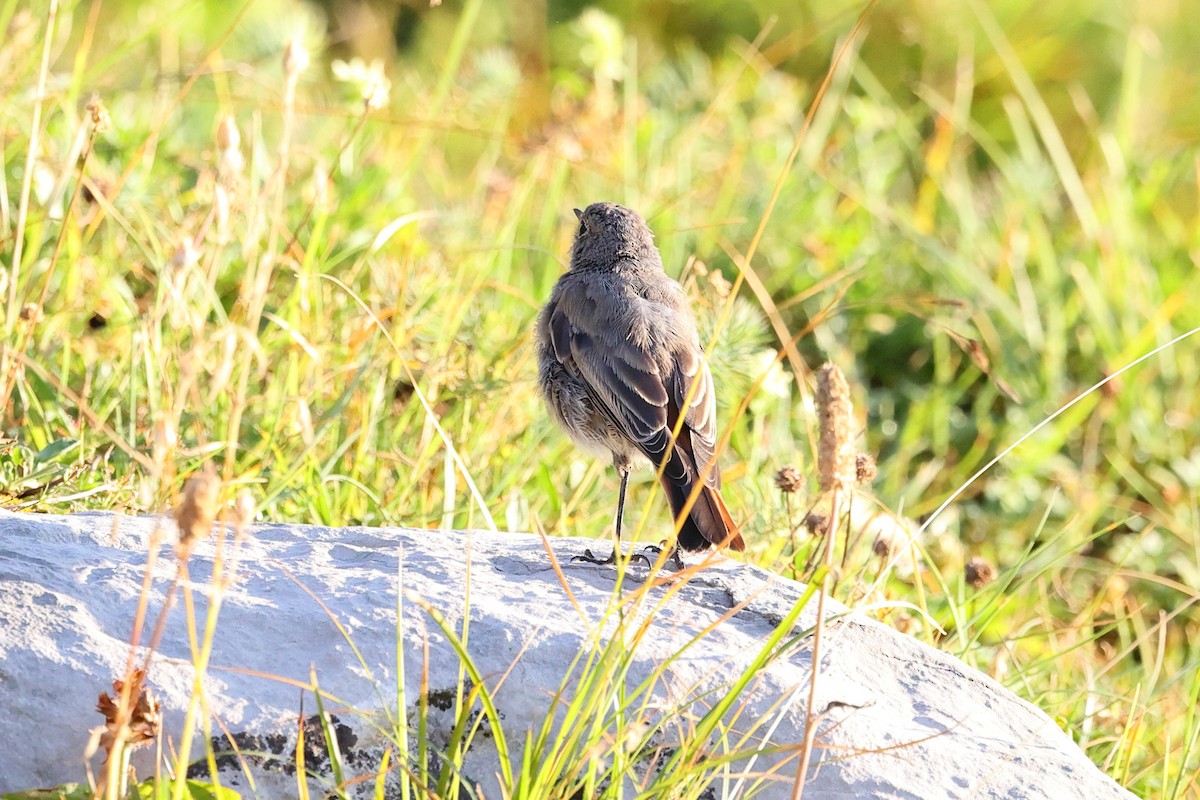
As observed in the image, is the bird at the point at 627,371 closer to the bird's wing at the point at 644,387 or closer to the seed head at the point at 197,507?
the bird's wing at the point at 644,387

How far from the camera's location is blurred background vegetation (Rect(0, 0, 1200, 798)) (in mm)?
4039

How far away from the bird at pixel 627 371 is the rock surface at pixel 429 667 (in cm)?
65

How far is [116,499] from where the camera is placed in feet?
12.5

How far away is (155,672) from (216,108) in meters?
4.49

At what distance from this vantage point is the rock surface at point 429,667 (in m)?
2.57

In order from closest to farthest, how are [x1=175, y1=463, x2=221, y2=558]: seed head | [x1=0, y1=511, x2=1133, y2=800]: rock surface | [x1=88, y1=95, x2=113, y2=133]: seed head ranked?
[x1=175, y1=463, x2=221, y2=558]: seed head, [x1=0, y1=511, x2=1133, y2=800]: rock surface, [x1=88, y1=95, x2=113, y2=133]: seed head

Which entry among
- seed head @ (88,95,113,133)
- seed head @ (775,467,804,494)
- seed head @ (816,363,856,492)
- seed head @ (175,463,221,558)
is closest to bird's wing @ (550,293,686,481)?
seed head @ (775,467,804,494)

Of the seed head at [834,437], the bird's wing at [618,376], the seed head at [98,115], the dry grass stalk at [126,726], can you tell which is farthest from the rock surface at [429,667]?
the seed head at [98,115]

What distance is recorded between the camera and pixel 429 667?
2779 mm

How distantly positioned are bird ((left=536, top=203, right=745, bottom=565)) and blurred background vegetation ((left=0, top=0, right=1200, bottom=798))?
0.23 metres

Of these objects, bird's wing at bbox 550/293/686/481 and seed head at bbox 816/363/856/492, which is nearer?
seed head at bbox 816/363/856/492

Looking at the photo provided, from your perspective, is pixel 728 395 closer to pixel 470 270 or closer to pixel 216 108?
pixel 470 270

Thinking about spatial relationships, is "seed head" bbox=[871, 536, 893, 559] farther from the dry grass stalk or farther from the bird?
the dry grass stalk

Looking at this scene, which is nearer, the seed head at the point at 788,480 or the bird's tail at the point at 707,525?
the bird's tail at the point at 707,525
